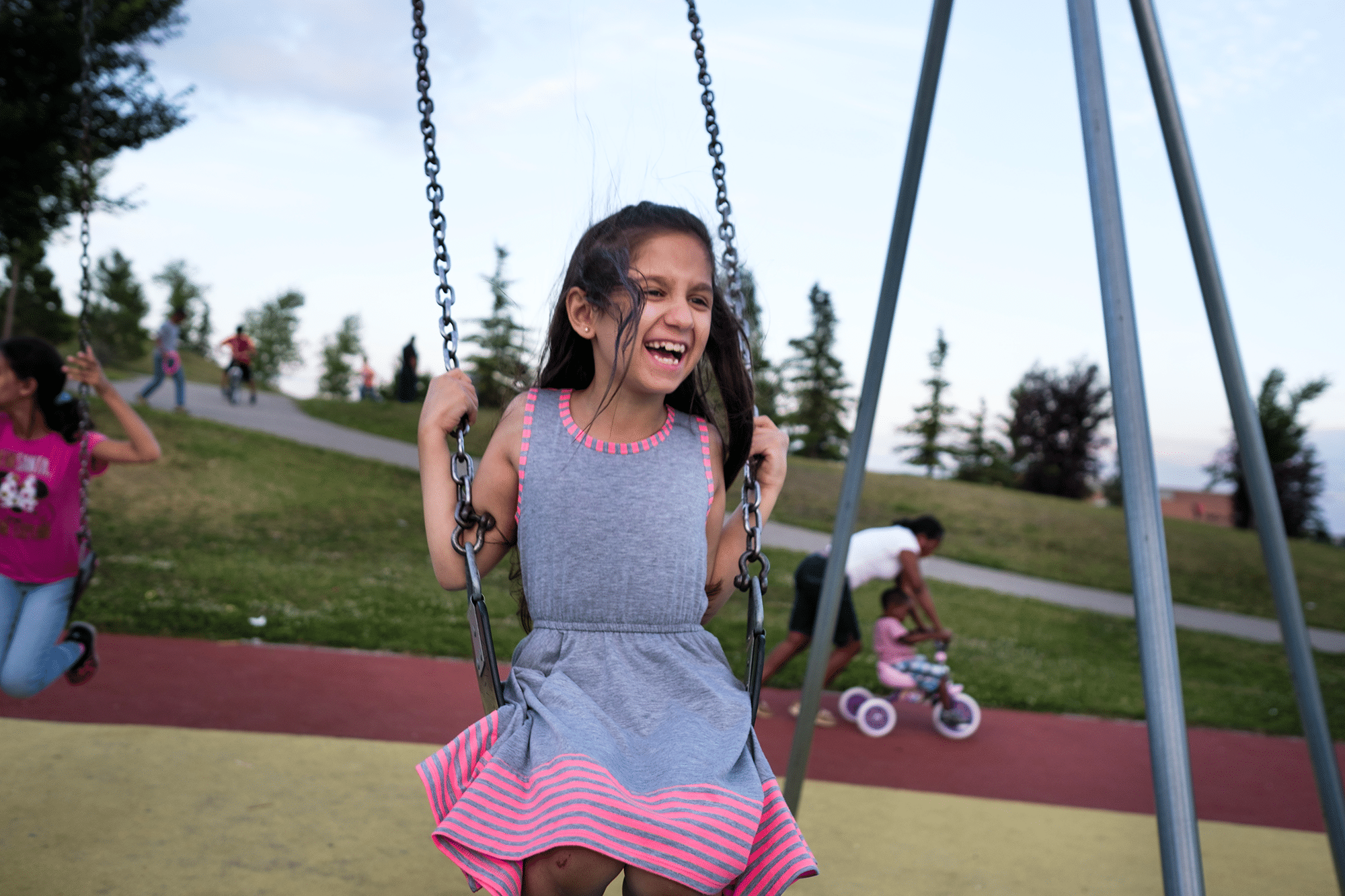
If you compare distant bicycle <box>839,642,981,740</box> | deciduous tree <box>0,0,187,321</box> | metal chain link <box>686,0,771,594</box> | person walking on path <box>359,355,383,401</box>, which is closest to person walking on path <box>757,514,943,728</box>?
distant bicycle <box>839,642,981,740</box>

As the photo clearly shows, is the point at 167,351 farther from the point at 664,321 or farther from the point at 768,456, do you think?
the point at 664,321

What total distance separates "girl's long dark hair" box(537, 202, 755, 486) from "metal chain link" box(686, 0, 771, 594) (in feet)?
0.09

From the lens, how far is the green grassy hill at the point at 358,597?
7.35 meters

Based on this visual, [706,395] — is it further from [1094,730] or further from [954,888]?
[1094,730]

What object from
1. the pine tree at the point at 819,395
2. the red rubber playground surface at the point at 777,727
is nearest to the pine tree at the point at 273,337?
the pine tree at the point at 819,395

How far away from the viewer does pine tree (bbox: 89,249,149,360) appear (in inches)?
1661

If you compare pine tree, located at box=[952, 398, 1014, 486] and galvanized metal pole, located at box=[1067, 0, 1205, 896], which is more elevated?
pine tree, located at box=[952, 398, 1014, 486]

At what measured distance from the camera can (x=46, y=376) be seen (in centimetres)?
349

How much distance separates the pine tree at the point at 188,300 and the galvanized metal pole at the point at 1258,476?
49.6 m

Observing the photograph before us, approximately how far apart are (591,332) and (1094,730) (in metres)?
5.69

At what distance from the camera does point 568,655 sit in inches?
66.6

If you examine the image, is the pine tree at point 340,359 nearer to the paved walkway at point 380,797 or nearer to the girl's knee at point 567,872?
the paved walkway at point 380,797

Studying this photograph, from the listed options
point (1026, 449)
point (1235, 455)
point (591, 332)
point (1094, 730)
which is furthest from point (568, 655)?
point (1026, 449)

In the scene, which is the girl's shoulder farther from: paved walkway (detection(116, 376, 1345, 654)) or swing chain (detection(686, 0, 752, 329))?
paved walkway (detection(116, 376, 1345, 654))
